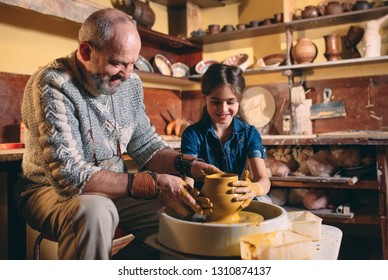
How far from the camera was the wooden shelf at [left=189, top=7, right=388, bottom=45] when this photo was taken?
9.94 feet

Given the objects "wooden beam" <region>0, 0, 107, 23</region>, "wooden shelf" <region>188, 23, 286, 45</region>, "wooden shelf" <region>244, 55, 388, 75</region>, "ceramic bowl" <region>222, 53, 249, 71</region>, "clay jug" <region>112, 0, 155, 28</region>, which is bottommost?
"wooden shelf" <region>244, 55, 388, 75</region>

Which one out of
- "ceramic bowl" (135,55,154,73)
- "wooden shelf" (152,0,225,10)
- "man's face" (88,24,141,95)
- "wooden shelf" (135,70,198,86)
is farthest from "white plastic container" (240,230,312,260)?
"wooden shelf" (152,0,225,10)

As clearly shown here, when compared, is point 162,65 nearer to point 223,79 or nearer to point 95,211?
point 223,79

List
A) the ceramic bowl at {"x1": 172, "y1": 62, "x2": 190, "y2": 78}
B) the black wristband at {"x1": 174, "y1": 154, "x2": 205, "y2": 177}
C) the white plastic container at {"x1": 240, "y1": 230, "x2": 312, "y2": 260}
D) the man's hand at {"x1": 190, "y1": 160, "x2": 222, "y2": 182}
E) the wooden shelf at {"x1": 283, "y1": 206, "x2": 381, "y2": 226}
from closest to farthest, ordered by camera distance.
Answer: the white plastic container at {"x1": 240, "y1": 230, "x2": 312, "y2": 260} → the man's hand at {"x1": 190, "y1": 160, "x2": 222, "y2": 182} → the black wristband at {"x1": 174, "y1": 154, "x2": 205, "y2": 177} → the wooden shelf at {"x1": 283, "y1": 206, "x2": 381, "y2": 226} → the ceramic bowl at {"x1": 172, "y1": 62, "x2": 190, "y2": 78}

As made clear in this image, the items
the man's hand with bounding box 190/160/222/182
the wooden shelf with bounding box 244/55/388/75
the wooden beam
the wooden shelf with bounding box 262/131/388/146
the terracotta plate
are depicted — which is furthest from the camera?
the terracotta plate

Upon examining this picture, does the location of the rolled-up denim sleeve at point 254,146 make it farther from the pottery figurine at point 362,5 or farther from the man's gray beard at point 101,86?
the pottery figurine at point 362,5

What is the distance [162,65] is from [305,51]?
125cm

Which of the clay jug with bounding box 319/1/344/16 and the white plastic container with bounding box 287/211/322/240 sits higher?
the clay jug with bounding box 319/1/344/16

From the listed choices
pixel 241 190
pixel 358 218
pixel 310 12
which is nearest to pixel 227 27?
pixel 310 12

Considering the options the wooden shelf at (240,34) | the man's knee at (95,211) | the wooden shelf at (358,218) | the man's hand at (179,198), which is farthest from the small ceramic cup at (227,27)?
the man's knee at (95,211)

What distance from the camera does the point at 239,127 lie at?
6.78ft

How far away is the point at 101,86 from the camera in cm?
153

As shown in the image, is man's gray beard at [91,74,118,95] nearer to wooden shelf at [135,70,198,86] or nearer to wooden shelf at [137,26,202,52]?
wooden shelf at [135,70,198,86]

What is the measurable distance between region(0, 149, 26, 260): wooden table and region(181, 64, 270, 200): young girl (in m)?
0.83
